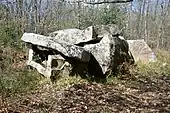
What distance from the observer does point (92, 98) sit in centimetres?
731

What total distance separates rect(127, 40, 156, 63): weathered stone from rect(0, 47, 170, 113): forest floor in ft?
10.7

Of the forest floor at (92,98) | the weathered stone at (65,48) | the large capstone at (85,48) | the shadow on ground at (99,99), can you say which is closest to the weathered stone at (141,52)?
the large capstone at (85,48)

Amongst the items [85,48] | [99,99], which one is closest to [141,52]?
[85,48]

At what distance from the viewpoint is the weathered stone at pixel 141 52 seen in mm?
12812

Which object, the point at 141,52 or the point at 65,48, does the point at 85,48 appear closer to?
the point at 65,48

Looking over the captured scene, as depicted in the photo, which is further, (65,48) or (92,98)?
(65,48)

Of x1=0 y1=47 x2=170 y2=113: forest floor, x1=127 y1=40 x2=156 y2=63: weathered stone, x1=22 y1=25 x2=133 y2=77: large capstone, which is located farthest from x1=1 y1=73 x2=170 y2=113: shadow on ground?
x1=127 y1=40 x2=156 y2=63: weathered stone

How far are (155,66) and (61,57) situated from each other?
4.47 meters

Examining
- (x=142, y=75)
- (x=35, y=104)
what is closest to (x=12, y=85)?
(x=35, y=104)

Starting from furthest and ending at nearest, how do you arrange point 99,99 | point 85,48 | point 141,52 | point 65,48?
point 141,52
point 85,48
point 65,48
point 99,99

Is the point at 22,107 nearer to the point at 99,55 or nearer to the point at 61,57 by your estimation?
the point at 61,57

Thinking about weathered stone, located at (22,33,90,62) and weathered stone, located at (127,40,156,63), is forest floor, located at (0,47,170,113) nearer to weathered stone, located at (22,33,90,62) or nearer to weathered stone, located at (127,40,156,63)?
weathered stone, located at (22,33,90,62)

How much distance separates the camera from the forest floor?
639cm

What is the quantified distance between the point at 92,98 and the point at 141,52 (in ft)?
20.3
